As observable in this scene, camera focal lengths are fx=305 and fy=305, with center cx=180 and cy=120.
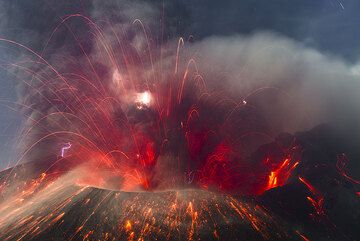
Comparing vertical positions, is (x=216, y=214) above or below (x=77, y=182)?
below

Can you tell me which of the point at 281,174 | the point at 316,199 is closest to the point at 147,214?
the point at 281,174

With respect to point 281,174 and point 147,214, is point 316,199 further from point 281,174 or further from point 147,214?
point 147,214

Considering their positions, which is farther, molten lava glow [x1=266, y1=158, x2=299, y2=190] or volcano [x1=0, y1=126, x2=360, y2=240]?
molten lava glow [x1=266, y1=158, x2=299, y2=190]

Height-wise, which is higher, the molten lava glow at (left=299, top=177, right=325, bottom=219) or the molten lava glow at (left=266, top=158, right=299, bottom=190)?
the molten lava glow at (left=266, top=158, right=299, bottom=190)

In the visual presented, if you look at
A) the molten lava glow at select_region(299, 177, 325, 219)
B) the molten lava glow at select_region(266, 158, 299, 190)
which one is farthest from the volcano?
the molten lava glow at select_region(266, 158, 299, 190)

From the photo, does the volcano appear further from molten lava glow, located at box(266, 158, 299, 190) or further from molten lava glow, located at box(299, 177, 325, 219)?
molten lava glow, located at box(266, 158, 299, 190)

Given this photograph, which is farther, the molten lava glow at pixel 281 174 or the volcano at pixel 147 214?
the molten lava glow at pixel 281 174

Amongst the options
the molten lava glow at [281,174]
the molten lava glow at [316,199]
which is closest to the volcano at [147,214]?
A: the molten lava glow at [316,199]

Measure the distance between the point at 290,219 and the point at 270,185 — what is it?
13.0 meters

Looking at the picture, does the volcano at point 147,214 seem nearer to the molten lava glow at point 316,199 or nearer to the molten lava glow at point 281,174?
the molten lava glow at point 316,199

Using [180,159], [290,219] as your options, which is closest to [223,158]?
[180,159]

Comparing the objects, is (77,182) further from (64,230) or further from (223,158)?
(223,158)

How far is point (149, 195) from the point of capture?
1095 inches

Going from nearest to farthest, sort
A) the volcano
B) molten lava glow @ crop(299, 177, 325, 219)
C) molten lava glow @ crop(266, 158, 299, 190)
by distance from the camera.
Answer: the volcano → molten lava glow @ crop(299, 177, 325, 219) → molten lava glow @ crop(266, 158, 299, 190)
